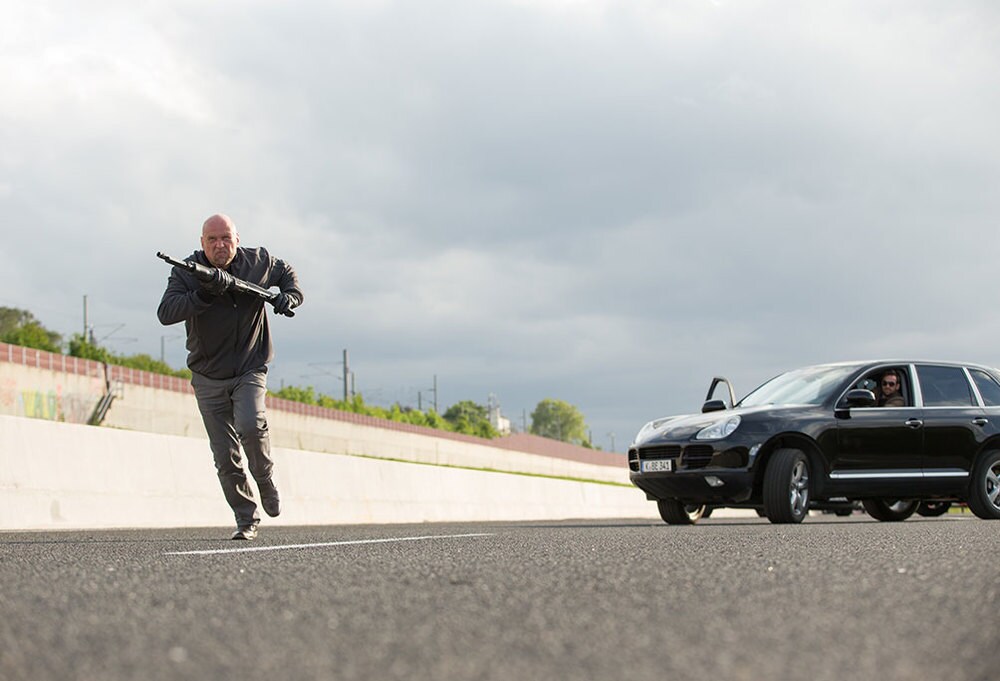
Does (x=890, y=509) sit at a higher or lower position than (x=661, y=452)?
lower

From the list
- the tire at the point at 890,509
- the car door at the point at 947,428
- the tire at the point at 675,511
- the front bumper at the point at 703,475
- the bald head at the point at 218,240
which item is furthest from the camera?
the tire at the point at 890,509

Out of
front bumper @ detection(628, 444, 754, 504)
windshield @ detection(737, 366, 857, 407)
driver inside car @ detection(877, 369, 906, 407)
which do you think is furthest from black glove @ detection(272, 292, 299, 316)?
driver inside car @ detection(877, 369, 906, 407)

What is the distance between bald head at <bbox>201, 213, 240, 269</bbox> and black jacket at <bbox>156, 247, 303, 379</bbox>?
13 cm

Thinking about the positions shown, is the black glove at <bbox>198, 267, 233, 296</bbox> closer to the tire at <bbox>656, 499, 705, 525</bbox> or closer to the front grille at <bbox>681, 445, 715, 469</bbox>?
the front grille at <bbox>681, 445, 715, 469</bbox>

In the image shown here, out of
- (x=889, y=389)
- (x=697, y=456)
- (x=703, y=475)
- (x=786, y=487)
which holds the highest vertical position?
(x=889, y=389)

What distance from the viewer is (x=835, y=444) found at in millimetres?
11539

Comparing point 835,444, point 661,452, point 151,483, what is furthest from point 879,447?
point 151,483

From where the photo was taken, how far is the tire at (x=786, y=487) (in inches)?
436

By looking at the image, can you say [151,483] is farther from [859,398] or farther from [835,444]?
[859,398]

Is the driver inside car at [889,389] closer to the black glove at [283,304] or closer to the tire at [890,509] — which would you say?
the tire at [890,509]

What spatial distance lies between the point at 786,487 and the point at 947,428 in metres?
2.13

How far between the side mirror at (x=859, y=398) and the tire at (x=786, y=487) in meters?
0.71

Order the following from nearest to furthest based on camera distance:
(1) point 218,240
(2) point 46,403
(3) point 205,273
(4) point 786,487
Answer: (3) point 205,273 < (1) point 218,240 < (4) point 786,487 < (2) point 46,403

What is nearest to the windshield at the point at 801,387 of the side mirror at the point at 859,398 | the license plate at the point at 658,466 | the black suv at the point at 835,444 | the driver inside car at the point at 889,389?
the black suv at the point at 835,444
